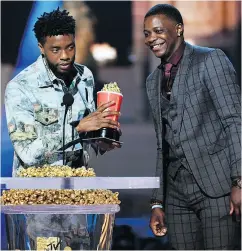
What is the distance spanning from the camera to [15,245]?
3529mm

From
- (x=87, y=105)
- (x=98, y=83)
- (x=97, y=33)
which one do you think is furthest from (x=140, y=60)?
(x=87, y=105)

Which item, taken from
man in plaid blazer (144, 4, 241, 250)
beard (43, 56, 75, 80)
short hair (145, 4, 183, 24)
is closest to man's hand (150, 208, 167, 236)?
man in plaid blazer (144, 4, 241, 250)

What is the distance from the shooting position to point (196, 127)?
3596mm

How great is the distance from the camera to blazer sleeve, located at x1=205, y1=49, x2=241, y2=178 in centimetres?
347

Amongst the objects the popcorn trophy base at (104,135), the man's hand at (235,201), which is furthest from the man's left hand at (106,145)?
the man's hand at (235,201)

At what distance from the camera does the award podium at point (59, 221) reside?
11.4 feet

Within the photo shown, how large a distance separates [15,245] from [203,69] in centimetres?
108

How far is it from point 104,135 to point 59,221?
0.44 meters

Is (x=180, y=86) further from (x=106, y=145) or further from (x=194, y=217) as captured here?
(x=194, y=217)

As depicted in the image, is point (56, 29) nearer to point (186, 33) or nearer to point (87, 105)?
point (87, 105)

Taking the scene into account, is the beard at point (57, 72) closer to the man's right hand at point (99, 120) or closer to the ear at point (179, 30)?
the man's right hand at point (99, 120)

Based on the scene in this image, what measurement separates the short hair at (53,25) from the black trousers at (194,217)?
2.63ft

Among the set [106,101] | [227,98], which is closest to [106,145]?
[106,101]

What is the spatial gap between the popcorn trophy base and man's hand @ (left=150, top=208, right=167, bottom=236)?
0.37m
